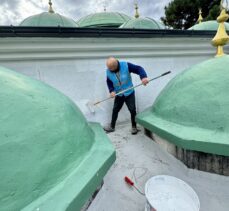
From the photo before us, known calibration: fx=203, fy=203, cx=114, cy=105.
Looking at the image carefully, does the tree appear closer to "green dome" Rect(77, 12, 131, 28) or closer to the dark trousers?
"green dome" Rect(77, 12, 131, 28)

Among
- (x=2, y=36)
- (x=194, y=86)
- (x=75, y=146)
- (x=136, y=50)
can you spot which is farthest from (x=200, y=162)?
(x=2, y=36)

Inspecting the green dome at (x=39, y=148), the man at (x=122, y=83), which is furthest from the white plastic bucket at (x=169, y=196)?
the man at (x=122, y=83)

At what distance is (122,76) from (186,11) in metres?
15.5

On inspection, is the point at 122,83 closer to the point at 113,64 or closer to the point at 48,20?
the point at 113,64

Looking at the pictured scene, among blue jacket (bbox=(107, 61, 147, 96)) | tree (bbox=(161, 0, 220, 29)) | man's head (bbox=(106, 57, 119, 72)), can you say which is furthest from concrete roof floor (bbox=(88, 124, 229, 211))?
tree (bbox=(161, 0, 220, 29))

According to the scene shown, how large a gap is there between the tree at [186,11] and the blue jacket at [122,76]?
13.8m

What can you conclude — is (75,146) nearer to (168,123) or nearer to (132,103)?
(168,123)

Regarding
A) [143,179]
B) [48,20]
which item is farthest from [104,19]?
[143,179]

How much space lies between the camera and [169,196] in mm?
1787

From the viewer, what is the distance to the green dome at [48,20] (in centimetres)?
605

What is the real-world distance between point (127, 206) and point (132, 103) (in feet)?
6.15

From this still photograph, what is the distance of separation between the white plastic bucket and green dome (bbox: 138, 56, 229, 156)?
0.37 metres

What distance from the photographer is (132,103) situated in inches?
134

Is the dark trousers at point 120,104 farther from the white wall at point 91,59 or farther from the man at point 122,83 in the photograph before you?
the white wall at point 91,59
